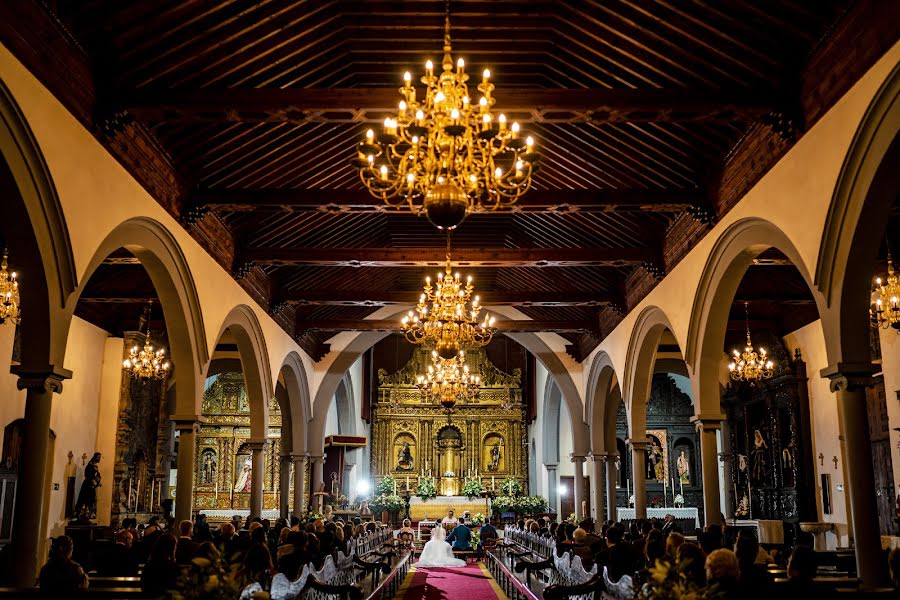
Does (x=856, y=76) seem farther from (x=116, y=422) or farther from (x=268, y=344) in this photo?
(x=116, y=422)

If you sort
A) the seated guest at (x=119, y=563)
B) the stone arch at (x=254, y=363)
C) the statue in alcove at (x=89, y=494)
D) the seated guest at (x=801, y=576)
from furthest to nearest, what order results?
1. the statue in alcove at (x=89, y=494)
2. the stone arch at (x=254, y=363)
3. the seated guest at (x=119, y=563)
4. the seated guest at (x=801, y=576)

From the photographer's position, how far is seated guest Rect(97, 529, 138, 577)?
8.34 metres

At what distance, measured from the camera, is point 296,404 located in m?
17.5

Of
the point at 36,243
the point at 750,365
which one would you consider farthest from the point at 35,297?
the point at 750,365

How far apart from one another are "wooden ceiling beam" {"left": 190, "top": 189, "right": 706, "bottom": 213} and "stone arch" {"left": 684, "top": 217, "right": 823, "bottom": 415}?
792 mm

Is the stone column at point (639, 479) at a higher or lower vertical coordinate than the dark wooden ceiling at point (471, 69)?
lower

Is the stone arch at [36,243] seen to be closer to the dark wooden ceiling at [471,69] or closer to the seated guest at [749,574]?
the dark wooden ceiling at [471,69]

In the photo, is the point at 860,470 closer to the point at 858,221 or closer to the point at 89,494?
the point at 858,221

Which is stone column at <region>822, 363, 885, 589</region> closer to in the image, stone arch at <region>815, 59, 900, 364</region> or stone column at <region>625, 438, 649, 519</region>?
stone arch at <region>815, 59, 900, 364</region>

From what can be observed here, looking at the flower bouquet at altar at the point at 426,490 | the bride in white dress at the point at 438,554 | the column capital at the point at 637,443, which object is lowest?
the bride in white dress at the point at 438,554

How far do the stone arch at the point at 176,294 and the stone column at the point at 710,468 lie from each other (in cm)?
652

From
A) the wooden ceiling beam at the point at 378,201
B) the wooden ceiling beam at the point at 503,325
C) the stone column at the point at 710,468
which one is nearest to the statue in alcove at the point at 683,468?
the wooden ceiling beam at the point at 503,325

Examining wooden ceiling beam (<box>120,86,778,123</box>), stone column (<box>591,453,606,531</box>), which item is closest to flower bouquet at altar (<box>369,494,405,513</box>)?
stone column (<box>591,453,606,531</box>)

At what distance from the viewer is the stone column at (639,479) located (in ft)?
45.3
